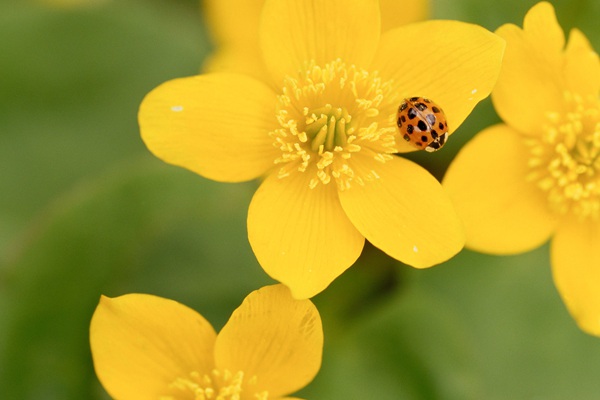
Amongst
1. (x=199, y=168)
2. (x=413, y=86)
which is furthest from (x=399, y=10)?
(x=199, y=168)

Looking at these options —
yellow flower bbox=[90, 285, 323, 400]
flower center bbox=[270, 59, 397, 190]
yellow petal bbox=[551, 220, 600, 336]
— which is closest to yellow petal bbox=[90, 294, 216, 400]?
yellow flower bbox=[90, 285, 323, 400]

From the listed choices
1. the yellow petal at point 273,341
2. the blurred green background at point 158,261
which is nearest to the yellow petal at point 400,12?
the blurred green background at point 158,261

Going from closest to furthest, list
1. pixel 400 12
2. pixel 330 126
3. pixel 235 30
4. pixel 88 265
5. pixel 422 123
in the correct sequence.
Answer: pixel 422 123 < pixel 330 126 < pixel 88 265 < pixel 400 12 < pixel 235 30

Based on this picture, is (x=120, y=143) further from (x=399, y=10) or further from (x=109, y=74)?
(x=399, y=10)

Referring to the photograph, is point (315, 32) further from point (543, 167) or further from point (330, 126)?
point (543, 167)

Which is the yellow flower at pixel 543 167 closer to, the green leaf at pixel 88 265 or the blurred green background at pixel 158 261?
the blurred green background at pixel 158 261

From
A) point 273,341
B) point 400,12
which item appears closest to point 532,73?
point 400,12
